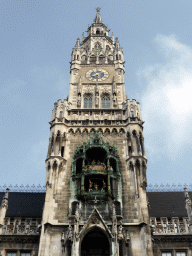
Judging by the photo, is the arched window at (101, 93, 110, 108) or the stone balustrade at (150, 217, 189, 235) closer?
the stone balustrade at (150, 217, 189, 235)

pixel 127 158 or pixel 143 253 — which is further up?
pixel 127 158

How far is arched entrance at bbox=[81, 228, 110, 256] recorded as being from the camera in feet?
65.0

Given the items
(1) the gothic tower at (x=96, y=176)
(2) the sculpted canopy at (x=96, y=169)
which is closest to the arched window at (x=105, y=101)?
(1) the gothic tower at (x=96, y=176)

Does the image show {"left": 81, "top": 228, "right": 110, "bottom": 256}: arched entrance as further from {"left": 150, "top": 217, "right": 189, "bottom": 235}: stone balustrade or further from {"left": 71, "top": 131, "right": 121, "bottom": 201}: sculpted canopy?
{"left": 150, "top": 217, "right": 189, "bottom": 235}: stone balustrade

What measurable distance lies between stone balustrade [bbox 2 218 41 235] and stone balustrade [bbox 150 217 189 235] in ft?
25.7

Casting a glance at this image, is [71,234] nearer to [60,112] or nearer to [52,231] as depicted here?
[52,231]

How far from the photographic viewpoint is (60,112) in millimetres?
27766

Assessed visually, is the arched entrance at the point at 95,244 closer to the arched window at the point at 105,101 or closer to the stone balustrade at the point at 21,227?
the stone balustrade at the point at 21,227

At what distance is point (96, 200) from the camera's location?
21188 millimetres

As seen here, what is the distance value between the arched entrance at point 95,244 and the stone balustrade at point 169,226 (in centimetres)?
338

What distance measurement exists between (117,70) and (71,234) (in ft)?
65.4

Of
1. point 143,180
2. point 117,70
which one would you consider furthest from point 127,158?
point 117,70

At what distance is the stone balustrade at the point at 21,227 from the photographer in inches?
846

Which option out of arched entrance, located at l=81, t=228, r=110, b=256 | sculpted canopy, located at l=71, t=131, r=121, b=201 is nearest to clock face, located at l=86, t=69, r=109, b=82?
sculpted canopy, located at l=71, t=131, r=121, b=201
